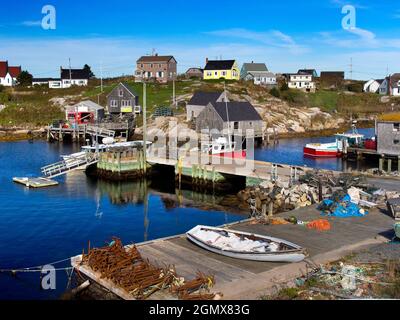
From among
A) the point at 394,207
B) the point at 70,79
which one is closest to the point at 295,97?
the point at 70,79

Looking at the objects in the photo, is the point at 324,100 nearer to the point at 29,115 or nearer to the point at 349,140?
the point at 349,140

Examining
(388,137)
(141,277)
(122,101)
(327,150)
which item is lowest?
(141,277)

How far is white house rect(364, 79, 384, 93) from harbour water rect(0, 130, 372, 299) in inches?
4451

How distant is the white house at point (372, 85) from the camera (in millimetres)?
143250

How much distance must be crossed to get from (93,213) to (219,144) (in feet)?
66.1

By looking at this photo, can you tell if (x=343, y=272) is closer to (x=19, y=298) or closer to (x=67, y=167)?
(x=19, y=298)

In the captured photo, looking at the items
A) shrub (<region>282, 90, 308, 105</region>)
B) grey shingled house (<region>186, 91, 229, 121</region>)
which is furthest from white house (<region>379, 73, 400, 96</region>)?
grey shingled house (<region>186, 91, 229, 121</region>)

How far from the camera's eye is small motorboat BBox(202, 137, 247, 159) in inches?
1881

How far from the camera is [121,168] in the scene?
47.1 metres

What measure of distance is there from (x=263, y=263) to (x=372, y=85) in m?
135

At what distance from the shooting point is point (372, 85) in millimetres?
144125

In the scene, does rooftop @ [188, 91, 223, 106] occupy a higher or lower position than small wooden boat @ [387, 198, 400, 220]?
higher

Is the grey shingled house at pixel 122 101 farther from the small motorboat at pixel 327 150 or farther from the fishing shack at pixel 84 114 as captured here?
the small motorboat at pixel 327 150

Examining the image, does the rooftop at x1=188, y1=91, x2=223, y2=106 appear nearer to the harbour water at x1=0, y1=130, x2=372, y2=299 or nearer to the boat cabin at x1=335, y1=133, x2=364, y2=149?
the boat cabin at x1=335, y1=133, x2=364, y2=149
